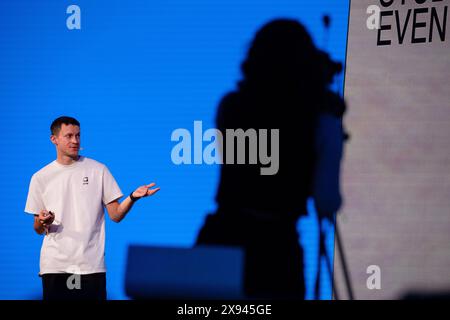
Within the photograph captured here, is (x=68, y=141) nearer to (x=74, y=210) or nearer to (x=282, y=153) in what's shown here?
(x=74, y=210)

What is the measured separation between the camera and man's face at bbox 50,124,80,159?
3.17m

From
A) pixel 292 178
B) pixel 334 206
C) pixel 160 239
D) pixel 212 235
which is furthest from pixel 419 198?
pixel 160 239

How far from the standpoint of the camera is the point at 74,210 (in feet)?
10.3

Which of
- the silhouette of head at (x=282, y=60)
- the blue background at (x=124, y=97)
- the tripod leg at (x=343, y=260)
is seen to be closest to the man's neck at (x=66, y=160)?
the blue background at (x=124, y=97)

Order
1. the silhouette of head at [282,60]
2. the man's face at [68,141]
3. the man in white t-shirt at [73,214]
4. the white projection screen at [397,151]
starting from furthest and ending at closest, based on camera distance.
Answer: the silhouette of head at [282,60]
the white projection screen at [397,151]
the man's face at [68,141]
the man in white t-shirt at [73,214]

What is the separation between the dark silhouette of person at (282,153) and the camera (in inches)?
154

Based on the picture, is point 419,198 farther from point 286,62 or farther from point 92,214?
point 92,214

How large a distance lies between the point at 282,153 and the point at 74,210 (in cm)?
163

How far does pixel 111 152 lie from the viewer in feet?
13.2

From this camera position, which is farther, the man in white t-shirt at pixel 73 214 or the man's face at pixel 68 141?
the man's face at pixel 68 141

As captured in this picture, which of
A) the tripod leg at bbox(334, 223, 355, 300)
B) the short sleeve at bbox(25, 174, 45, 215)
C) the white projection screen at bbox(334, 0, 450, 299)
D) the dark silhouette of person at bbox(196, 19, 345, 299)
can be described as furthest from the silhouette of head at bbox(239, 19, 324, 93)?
the short sleeve at bbox(25, 174, 45, 215)

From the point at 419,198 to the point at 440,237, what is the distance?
328 mm

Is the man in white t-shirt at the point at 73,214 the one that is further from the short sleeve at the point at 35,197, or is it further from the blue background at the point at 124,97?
the blue background at the point at 124,97

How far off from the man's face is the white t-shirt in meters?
0.09
